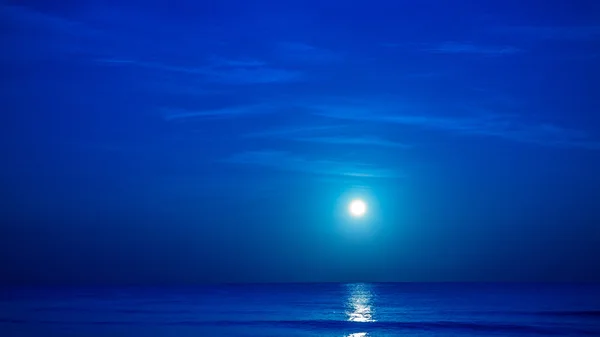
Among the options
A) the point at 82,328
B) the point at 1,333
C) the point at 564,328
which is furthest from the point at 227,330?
the point at 564,328

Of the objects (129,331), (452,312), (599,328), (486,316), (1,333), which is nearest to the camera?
(1,333)

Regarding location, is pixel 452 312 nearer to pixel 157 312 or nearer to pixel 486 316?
pixel 486 316

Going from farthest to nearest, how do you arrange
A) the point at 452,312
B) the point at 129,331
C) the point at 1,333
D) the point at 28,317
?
the point at 452,312, the point at 28,317, the point at 129,331, the point at 1,333

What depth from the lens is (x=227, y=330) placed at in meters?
42.2

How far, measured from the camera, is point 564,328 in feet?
147

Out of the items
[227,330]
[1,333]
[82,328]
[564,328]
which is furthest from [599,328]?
[1,333]

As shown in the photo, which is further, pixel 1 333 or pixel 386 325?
pixel 386 325

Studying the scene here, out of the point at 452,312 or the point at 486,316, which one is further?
the point at 452,312

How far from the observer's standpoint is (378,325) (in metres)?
46.6

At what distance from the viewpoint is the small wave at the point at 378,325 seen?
4338 centimetres

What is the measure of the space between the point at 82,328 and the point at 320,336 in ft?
44.1

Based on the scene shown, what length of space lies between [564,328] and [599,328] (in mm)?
2126

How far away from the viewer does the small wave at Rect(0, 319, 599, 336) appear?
1708 inches

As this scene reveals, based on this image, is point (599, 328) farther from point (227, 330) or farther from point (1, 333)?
point (1, 333)
